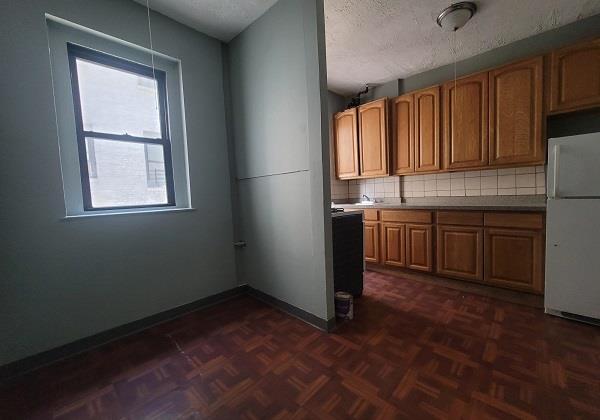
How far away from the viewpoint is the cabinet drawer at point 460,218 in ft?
8.29

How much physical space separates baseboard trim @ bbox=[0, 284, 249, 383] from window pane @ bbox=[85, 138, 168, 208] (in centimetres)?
101

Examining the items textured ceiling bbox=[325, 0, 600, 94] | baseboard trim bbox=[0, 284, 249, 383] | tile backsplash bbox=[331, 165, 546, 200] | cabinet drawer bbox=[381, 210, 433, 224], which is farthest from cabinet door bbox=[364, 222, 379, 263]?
textured ceiling bbox=[325, 0, 600, 94]

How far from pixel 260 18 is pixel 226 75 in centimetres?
67

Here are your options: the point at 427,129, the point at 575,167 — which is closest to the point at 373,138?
the point at 427,129

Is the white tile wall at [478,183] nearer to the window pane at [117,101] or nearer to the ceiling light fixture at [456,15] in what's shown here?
the ceiling light fixture at [456,15]

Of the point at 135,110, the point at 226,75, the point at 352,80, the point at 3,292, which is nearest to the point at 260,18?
the point at 226,75

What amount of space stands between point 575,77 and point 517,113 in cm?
44

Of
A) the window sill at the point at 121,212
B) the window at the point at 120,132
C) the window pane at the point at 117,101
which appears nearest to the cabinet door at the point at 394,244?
the window sill at the point at 121,212

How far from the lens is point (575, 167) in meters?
1.87

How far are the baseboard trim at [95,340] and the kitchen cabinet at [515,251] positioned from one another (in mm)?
2786

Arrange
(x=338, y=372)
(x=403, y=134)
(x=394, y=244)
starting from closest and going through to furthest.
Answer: (x=338, y=372) < (x=394, y=244) < (x=403, y=134)

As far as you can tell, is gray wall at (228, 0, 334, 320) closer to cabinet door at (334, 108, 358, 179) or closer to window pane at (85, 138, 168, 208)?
window pane at (85, 138, 168, 208)

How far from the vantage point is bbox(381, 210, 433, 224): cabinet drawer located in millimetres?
2855

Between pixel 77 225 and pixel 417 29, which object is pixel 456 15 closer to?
pixel 417 29
